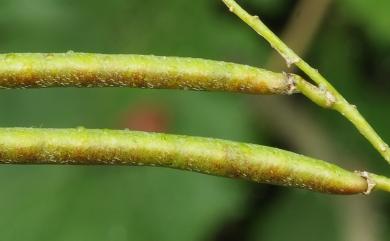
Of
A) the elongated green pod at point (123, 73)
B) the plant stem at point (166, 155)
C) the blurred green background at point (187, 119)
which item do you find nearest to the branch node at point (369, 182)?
the plant stem at point (166, 155)

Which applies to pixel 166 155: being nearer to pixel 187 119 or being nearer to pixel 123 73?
pixel 123 73

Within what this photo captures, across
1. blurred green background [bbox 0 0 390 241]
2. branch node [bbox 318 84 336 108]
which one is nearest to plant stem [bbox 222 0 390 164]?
branch node [bbox 318 84 336 108]

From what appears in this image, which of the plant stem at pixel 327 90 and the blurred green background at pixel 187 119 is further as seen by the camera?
the blurred green background at pixel 187 119

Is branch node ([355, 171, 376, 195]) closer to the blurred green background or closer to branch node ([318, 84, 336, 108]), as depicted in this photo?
branch node ([318, 84, 336, 108])

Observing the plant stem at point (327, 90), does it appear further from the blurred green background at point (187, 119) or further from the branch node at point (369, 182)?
the blurred green background at point (187, 119)

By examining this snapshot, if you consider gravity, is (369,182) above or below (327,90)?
below

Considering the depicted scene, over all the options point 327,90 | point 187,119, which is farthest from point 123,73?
point 187,119
